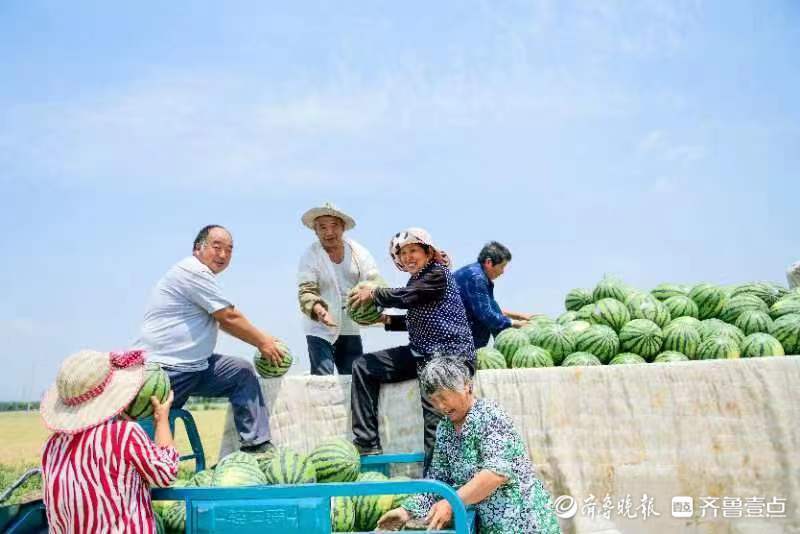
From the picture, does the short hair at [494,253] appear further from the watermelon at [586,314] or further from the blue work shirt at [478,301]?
the watermelon at [586,314]

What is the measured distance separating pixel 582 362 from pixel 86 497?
3453 millimetres

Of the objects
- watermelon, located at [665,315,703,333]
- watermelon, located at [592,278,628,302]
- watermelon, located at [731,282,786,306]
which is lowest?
watermelon, located at [665,315,703,333]

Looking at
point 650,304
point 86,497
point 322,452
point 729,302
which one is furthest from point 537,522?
point 729,302

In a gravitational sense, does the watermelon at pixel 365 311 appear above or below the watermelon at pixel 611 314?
above

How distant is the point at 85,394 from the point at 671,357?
13.1ft

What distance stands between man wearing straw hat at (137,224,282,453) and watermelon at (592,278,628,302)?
307cm

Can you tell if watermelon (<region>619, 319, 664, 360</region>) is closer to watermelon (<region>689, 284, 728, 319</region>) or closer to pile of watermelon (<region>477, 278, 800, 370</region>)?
pile of watermelon (<region>477, 278, 800, 370</region>)

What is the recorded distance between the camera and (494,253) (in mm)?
6148

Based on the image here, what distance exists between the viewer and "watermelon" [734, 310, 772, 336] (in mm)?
5453

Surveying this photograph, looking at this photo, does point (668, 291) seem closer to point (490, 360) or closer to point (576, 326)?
point (576, 326)

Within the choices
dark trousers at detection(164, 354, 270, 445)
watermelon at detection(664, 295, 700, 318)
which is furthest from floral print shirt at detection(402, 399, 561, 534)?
watermelon at detection(664, 295, 700, 318)

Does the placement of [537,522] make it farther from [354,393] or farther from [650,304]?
[650,304]

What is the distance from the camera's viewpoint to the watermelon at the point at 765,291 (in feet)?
19.6

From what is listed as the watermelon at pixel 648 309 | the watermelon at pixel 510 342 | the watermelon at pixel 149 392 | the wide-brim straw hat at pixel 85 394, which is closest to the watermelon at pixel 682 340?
the watermelon at pixel 648 309
